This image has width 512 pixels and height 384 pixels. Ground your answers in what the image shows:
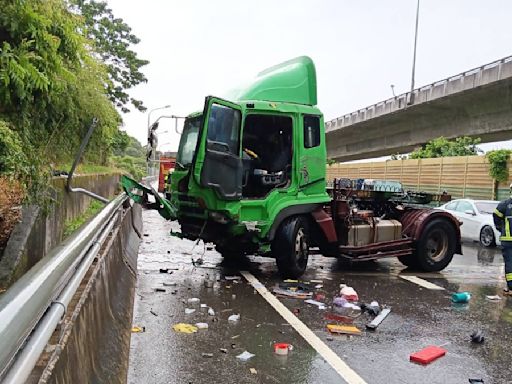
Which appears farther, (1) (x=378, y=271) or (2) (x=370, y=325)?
(1) (x=378, y=271)

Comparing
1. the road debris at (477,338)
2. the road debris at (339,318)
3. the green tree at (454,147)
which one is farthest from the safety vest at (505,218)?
the green tree at (454,147)

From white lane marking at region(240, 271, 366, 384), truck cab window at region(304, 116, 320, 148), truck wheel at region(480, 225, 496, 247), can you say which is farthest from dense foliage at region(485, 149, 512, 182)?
white lane marking at region(240, 271, 366, 384)

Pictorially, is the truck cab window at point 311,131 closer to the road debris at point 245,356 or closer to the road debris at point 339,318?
the road debris at point 339,318

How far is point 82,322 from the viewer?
277 cm

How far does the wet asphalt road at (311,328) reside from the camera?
14.6 ft

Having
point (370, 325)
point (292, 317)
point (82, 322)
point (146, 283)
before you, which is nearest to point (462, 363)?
point (370, 325)

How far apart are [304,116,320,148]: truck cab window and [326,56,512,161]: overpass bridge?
17.7 meters

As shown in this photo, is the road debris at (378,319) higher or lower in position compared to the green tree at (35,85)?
lower

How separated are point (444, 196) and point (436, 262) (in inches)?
62.2

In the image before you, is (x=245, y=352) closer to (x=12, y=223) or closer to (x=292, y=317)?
(x=292, y=317)

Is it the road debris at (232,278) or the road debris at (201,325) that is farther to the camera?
the road debris at (232,278)

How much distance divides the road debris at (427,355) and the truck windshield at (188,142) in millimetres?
4772

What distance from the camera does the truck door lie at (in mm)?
7383

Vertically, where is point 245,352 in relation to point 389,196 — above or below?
below
